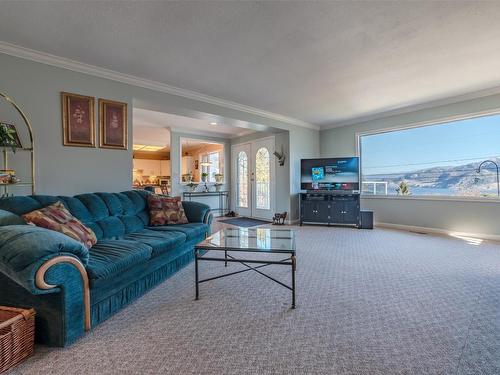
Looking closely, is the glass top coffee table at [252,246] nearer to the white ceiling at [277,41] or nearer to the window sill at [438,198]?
the white ceiling at [277,41]

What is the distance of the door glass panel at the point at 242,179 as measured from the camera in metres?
7.18

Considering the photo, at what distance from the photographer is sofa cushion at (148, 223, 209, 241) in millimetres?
2863

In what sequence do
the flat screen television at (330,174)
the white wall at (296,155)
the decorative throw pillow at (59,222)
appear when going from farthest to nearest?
the white wall at (296,155) < the flat screen television at (330,174) < the decorative throw pillow at (59,222)

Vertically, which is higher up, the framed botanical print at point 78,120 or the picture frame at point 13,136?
the framed botanical print at point 78,120

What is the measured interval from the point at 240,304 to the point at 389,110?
4956 mm

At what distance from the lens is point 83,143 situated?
3.08 metres

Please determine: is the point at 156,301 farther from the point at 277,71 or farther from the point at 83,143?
the point at 277,71

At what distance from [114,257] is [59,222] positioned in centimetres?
61

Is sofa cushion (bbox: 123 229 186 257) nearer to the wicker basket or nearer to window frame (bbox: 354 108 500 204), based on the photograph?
the wicker basket

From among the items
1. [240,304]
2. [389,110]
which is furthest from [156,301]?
[389,110]

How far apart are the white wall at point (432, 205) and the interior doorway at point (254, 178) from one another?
1.76 m

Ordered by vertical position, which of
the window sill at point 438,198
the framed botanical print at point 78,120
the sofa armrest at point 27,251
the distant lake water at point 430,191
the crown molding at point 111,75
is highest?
the crown molding at point 111,75

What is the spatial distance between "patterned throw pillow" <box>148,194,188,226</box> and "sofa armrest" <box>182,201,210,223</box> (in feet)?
0.33

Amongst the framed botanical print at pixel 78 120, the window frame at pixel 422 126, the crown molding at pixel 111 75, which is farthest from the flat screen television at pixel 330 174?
the framed botanical print at pixel 78 120
